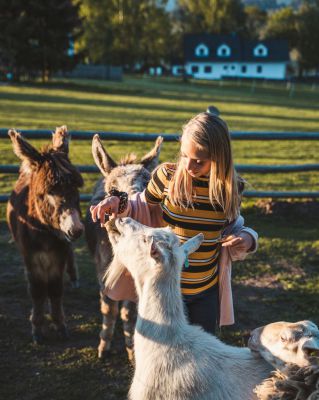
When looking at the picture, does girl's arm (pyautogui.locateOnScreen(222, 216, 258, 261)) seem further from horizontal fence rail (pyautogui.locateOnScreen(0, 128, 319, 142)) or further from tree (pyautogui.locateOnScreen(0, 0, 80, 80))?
tree (pyautogui.locateOnScreen(0, 0, 80, 80))

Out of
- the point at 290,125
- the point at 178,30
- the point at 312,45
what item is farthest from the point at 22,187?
the point at 178,30

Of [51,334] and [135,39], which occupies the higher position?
[135,39]

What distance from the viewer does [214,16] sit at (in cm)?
7356

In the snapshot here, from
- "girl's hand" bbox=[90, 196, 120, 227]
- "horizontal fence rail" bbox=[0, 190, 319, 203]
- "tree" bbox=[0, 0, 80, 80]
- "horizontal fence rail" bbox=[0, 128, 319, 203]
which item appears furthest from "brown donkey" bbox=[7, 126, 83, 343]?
"tree" bbox=[0, 0, 80, 80]

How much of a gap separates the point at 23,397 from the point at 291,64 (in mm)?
76428

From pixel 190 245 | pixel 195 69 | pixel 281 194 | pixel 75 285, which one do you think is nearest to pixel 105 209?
pixel 190 245

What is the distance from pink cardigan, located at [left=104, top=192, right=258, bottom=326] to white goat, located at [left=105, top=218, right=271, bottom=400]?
65 cm

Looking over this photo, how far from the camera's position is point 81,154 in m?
12.8

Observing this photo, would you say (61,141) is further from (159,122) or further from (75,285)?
(159,122)

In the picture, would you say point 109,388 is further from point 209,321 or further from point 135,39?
point 135,39

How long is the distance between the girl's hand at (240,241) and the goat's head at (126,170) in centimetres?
110

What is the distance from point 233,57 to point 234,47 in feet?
4.46

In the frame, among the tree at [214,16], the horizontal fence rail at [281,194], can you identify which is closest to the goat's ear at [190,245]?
the horizontal fence rail at [281,194]

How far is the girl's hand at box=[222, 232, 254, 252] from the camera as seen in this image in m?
3.30
